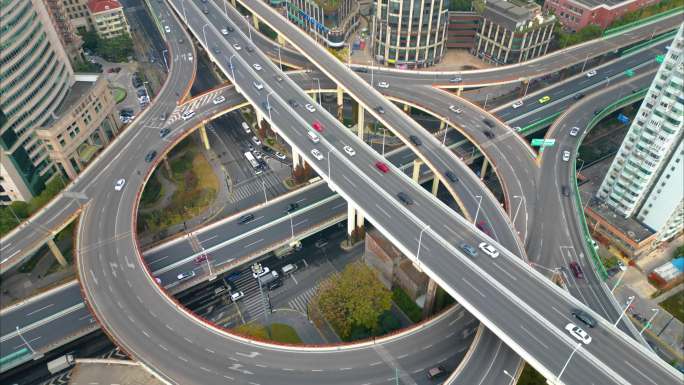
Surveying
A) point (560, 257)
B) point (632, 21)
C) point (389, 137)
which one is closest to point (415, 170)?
point (389, 137)

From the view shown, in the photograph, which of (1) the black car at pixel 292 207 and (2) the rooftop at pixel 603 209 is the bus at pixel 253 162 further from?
(2) the rooftop at pixel 603 209

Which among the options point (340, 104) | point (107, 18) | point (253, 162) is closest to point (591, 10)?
point (340, 104)

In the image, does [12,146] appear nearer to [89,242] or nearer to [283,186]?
[89,242]

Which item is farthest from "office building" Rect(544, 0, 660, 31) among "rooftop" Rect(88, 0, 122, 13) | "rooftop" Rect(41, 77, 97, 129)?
"rooftop" Rect(88, 0, 122, 13)

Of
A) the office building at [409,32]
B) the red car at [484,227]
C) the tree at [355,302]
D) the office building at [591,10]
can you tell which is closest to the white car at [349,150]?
the tree at [355,302]

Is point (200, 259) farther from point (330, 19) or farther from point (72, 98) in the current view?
point (330, 19)
